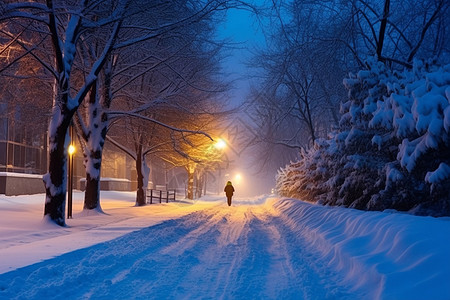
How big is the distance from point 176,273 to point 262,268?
141cm

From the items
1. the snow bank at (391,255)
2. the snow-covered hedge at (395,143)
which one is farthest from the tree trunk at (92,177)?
the snow bank at (391,255)

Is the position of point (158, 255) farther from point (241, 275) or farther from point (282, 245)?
point (282, 245)

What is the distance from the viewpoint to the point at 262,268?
684 cm

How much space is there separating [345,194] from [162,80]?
36.9 ft

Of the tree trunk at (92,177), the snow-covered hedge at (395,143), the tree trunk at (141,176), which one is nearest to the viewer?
the snow-covered hedge at (395,143)

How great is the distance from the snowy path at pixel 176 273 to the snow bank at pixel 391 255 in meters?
0.41

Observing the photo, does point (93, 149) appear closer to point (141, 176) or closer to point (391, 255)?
point (141, 176)

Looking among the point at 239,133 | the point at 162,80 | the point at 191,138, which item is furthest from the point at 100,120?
the point at 239,133

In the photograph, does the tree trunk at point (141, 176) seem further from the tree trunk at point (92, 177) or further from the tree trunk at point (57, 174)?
the tree trunk at point (57, 174)

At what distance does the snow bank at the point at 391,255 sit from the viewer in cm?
451

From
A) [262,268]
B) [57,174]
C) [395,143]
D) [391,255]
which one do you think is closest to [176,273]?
[262,268]

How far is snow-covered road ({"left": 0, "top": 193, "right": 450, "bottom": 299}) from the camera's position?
498 centimetres

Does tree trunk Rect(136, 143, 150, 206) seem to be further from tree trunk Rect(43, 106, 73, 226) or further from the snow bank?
the snow bank

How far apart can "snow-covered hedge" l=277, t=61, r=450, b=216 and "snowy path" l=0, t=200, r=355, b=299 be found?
3.77 meters
